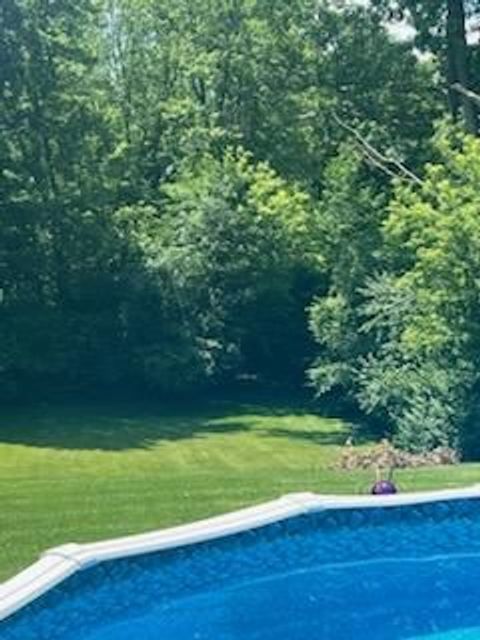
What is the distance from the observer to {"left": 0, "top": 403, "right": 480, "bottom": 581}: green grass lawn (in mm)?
12406

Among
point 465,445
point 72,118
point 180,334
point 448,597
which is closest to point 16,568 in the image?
point 448,597

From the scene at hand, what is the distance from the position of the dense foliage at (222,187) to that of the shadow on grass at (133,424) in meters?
A: 0.90

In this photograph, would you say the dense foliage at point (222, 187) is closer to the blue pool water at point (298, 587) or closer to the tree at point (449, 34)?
the tree at point (449, 34)

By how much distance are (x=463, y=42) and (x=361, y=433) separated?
890cm

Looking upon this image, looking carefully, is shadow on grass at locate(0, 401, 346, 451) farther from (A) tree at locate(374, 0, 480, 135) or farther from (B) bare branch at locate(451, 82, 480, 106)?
(A) tree at locate(374, 0, 480, 135)

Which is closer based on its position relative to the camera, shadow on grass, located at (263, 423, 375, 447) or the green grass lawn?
the green grass lawn

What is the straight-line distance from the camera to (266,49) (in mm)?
29516

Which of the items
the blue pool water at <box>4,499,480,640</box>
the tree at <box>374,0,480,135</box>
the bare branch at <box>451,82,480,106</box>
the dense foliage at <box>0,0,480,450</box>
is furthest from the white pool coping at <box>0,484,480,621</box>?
the tree at <box>374,0,480,135</box>

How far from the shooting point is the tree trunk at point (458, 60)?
25.4m

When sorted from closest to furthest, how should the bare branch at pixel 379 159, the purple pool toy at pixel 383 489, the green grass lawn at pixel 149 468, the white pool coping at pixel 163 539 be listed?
1. the white pool coping at pixel 163 539
2. the green grass lawn at pixel 149 468
3. the purple pool toy at pixel 383 489
4. the bare branch at pixel 379 159

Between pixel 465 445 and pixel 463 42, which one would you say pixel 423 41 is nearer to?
pixel 463 42

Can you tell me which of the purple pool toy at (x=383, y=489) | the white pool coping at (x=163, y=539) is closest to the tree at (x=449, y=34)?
the purple pool toy at (x=383, y=489)

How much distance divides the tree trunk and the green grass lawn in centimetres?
709

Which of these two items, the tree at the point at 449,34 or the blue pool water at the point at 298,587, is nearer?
the blue pool water at the point at 298,587
